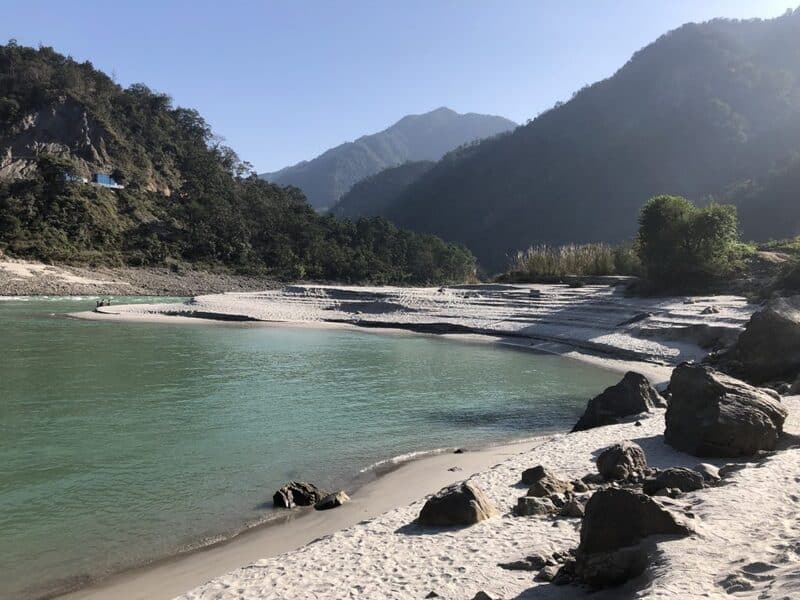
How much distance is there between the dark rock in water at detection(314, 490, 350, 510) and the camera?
8.05m

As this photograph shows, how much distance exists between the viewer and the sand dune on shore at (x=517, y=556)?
4.05 metres

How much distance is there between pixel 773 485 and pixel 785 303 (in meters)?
10.5

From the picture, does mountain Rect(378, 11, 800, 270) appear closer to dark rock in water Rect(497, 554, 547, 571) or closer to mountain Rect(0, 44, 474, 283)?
mountain Rect(0, 44, 474, 283)

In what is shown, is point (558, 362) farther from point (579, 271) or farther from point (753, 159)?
point (753, 159)

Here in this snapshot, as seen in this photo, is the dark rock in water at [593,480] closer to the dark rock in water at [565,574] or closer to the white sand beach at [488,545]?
the white sand beach at [488,545]

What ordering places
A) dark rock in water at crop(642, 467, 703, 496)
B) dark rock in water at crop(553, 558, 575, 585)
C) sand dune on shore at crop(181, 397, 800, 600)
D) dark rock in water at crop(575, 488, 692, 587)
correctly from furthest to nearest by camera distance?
dark rock in water at crop(642, 467, 703, 496) → dark rock in water at crop(553, 558, 575, 585) → dark rock in water at crop(575, 488, 692, 587) → sand dune on shore at crop(181, 397, 800, 600)

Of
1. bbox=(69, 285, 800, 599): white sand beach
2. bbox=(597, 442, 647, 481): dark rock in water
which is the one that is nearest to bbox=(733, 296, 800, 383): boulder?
bbox=(69, 285, 800, 599): white sand beach

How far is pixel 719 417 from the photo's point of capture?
8391 millimetres

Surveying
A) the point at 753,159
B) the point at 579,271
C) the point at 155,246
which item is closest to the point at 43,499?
the point at 579,271

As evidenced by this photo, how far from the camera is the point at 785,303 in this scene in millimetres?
14914

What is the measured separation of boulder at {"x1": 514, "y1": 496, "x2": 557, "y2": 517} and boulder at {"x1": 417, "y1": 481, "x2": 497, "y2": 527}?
0.31 m

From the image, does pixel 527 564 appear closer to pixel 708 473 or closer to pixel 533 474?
pixel 533 474

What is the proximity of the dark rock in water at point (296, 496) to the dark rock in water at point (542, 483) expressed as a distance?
2813mm

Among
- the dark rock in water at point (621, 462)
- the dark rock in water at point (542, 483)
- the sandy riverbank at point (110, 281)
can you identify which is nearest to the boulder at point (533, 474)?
the dark rock in water at point (542, 483)
